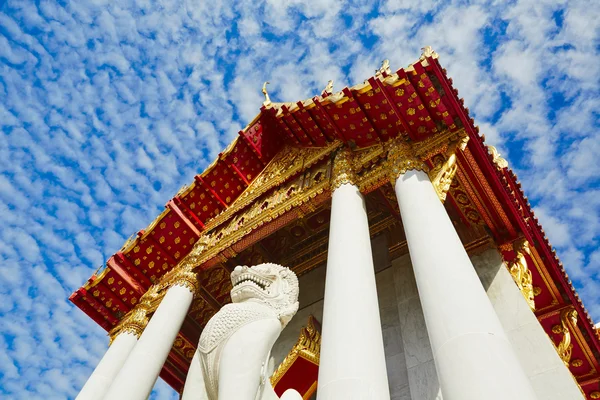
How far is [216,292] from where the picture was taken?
923cm

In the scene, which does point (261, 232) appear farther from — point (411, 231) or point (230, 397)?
point (230, 397)

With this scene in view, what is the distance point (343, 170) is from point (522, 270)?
2.99 m

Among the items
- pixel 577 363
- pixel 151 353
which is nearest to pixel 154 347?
pixel 151 353

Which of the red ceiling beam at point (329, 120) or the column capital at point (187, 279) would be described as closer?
the red ceiling beam at point (329, 120)

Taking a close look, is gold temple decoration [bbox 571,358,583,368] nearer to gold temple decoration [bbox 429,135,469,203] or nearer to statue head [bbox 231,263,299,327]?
gold temple decoration [bbox 429,135,469,203]

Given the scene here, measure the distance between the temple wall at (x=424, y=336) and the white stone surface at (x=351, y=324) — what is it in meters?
1.72

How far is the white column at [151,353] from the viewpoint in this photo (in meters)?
5.89

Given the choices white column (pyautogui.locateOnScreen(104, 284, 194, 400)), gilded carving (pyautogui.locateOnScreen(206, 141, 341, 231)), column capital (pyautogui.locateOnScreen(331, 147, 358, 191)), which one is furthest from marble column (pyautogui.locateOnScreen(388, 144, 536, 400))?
white column (pyautogui.locateOnScreen(104, 284, 194, 400))

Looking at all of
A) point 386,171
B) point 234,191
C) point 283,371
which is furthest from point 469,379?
point 234,191

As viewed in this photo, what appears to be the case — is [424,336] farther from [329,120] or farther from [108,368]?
[108,368]

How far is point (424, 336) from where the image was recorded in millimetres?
5969

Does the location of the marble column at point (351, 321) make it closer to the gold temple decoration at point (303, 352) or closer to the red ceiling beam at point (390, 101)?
the red ceiling beam at point (390, 101)

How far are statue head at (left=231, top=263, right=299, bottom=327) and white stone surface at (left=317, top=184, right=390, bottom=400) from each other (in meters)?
0.60

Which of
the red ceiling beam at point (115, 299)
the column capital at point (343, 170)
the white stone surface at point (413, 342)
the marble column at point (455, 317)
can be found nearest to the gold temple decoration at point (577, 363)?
the white stone surface at point (413, 342)
